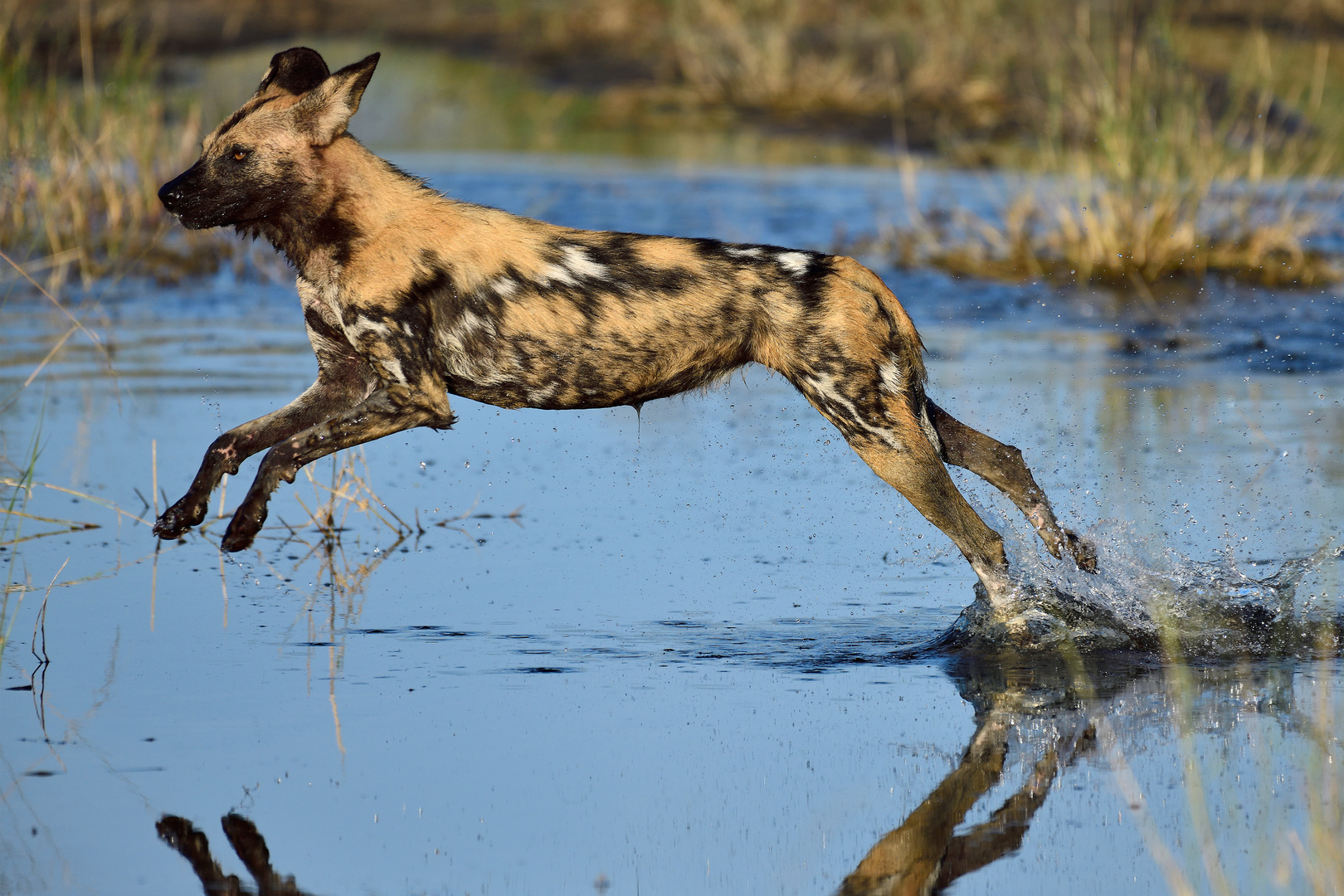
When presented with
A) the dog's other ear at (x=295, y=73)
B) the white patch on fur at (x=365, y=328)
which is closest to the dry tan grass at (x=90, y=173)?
the dog's other ear at (x=295, y=73)

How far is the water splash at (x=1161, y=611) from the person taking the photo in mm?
5012

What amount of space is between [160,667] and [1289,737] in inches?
106

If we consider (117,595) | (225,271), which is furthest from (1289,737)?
(225,271)

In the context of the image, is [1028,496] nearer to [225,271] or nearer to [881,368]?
[881,368]

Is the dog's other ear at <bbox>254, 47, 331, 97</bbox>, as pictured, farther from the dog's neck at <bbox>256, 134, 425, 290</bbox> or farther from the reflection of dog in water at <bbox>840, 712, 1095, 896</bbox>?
the reflection of dog in water at <bbox>840, 712, 1095, 896</bbox>

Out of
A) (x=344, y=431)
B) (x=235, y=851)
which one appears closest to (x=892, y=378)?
(x=344, y=431)

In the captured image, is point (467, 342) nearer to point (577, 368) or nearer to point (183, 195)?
point (577, 368)

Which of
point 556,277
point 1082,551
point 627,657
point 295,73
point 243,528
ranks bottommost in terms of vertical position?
point 627,657

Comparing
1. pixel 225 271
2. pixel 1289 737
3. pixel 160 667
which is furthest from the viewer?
pixel 225 271

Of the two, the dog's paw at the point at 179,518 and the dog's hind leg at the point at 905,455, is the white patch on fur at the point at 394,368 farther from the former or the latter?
the dog's hind leg at the point at 905,455

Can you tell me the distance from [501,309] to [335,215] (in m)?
0.54

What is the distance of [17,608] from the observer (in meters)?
5.00

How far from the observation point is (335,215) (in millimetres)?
5223

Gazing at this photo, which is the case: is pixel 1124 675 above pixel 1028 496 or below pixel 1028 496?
below
